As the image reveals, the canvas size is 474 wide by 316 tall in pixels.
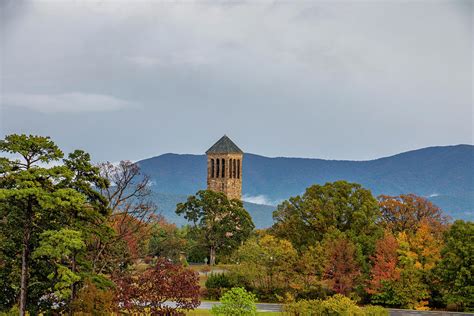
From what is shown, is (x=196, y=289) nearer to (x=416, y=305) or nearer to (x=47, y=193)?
(x=47, y=193)

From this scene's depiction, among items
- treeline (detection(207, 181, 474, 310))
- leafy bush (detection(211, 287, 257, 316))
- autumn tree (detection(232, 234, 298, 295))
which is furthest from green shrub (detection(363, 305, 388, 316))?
autumn tree (detection(232, 234, 298, 295))

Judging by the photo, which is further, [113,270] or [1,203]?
[113,270]

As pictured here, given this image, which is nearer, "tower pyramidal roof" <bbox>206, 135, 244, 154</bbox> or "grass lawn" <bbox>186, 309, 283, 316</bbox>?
"grass lawn" <bbox>186, 309, 283, 316</bbox>

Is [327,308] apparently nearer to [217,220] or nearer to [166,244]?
[166,244]

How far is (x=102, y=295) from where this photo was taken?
39.1 m

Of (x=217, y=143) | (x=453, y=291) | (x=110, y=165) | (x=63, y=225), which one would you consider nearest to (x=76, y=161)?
(x=63, y=225)

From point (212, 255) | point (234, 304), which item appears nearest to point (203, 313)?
point (234, 304)

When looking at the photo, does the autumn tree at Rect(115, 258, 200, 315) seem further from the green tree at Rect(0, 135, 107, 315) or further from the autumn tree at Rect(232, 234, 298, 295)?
the autumn tree at Rect(232, 234, 298, 295)

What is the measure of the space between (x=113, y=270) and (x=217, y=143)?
8302cm

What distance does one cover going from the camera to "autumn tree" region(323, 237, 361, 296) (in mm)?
57812

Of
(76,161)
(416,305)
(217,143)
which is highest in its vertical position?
(217,143)

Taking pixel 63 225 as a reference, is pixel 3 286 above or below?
below

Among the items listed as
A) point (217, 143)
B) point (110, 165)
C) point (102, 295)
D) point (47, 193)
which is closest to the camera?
point (47, 193)

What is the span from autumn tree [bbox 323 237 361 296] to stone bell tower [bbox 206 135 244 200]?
6949 cm
